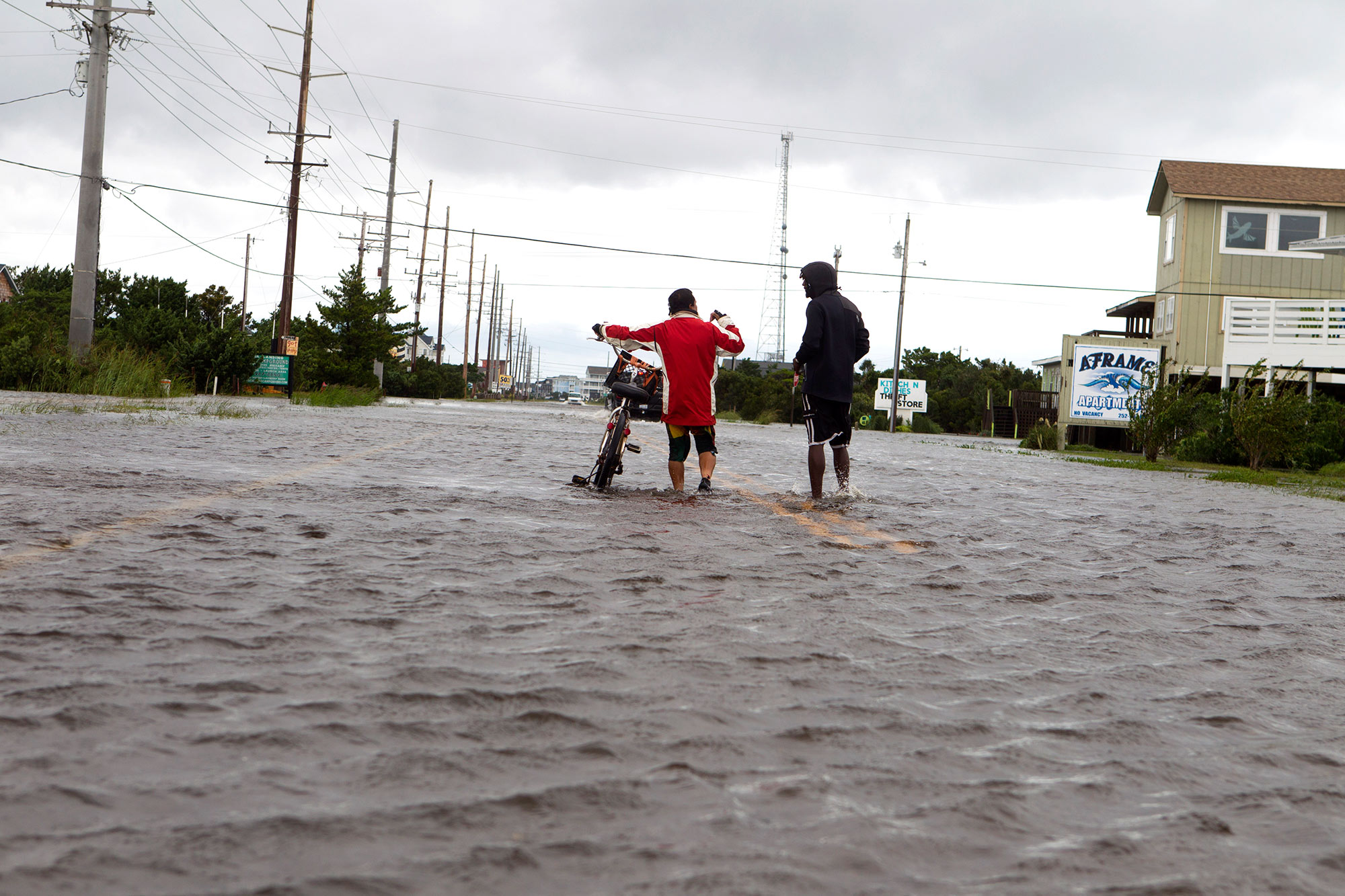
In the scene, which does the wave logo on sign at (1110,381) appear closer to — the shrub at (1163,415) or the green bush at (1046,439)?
the green bush at (1046,439)

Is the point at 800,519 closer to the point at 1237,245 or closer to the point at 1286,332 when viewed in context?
the point at 1286,332

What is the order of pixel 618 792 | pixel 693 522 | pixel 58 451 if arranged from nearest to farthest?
→ 1. pixel 618 792
2. pixel 693 522
3. pixel 58 451

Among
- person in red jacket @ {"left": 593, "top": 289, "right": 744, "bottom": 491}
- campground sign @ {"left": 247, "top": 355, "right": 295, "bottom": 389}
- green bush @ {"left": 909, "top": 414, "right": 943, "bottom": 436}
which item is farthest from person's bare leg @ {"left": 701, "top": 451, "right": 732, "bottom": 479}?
green bush @ {"left": 909, "top": 414, "right": 943, "bottom": 436}

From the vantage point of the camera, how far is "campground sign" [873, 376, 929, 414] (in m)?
61.1

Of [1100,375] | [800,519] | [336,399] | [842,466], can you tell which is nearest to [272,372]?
[336,399]

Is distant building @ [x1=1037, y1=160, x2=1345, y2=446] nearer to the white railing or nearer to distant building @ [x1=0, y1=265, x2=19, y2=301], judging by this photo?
the white railing

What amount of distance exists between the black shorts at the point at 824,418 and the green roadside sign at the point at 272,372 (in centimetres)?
3098

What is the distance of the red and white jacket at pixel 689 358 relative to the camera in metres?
10.9

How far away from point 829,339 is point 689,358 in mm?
1169

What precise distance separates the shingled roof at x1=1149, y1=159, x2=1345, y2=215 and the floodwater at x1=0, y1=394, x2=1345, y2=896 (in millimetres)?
33310

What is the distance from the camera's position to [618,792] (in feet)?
9.71

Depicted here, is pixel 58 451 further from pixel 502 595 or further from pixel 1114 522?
pixel 1114 522

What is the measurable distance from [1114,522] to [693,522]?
393cm

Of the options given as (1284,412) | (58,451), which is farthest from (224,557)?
(1284,412)
